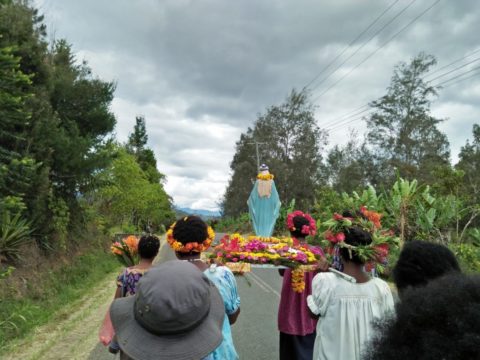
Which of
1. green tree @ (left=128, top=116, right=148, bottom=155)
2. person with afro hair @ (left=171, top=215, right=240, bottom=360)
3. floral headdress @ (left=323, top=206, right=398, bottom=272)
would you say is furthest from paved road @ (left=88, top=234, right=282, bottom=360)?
green tree @ (left=128, top=116, right=148, bottom=155)

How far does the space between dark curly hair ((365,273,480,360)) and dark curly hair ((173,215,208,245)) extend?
2.12m

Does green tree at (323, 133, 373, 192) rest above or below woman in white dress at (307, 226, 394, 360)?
above

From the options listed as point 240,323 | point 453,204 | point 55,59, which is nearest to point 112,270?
point 55,59

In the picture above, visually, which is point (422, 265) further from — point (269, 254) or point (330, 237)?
point (269, 254)

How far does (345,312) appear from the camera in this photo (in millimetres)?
3006

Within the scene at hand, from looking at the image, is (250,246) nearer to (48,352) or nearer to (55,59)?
(48,352)

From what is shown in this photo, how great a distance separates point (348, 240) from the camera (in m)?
3.23

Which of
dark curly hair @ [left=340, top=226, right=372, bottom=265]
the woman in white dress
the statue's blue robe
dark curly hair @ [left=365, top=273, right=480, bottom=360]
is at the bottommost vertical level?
the woman in white dress

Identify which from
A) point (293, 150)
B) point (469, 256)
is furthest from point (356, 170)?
point (469, 256)

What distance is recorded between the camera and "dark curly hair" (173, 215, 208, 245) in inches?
132

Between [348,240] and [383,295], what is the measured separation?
0.45 metres

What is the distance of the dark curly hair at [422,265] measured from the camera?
230cm

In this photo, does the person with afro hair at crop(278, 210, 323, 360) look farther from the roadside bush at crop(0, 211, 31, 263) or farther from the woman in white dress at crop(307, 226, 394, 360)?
the roadside bush at crop(0, 211, 31, 263)

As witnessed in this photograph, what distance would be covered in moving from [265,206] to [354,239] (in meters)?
3.00
